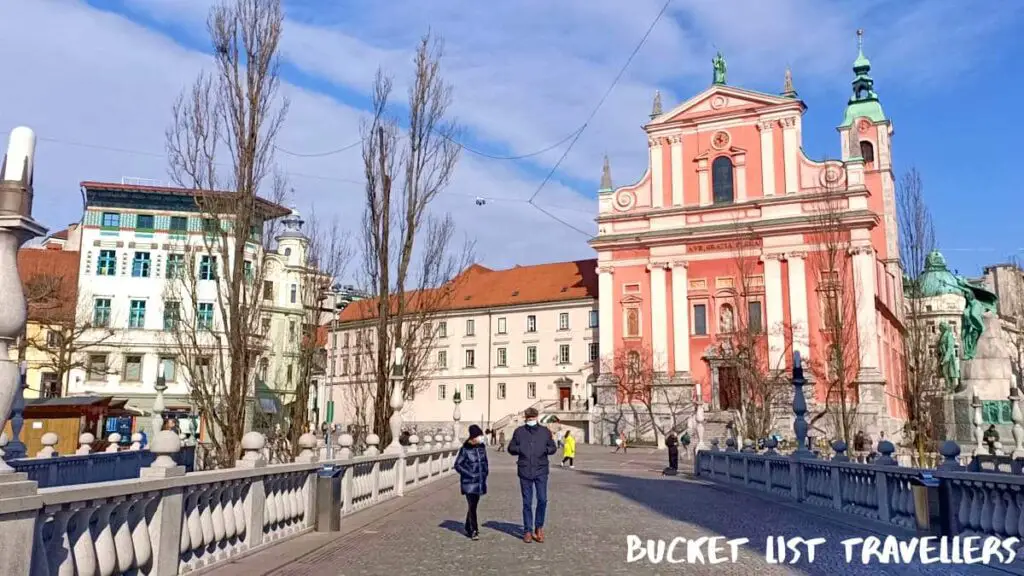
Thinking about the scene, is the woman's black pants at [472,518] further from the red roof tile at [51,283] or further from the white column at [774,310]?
the white column at [774,310]

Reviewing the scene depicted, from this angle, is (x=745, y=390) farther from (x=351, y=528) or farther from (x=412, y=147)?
(x=351, y=528)

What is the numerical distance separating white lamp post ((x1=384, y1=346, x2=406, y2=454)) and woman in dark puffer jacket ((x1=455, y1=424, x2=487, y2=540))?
7214mm

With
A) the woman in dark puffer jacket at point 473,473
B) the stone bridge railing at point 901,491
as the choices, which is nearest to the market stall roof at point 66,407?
the woman in dark puffer jacket at point 473,473

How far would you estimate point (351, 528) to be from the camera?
1133cm

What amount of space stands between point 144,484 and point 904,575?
709 centimetres

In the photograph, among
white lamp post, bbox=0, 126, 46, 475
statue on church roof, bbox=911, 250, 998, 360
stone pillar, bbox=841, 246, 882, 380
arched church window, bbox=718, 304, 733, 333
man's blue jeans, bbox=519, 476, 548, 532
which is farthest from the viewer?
arched church window, bbox=718, 304, 733, 333

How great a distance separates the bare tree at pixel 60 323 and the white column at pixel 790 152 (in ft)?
139

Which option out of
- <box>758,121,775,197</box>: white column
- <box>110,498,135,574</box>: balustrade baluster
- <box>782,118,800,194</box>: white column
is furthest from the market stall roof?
<box>782,118,800,194</box>: white column

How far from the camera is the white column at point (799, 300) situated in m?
49.6

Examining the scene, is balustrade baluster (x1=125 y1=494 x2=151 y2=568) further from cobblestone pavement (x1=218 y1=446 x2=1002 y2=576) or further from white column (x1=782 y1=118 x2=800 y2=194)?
white column (x1=782 y1=118 x2=800 y2=194)

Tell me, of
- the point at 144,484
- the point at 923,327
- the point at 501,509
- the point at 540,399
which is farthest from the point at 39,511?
the point at 540,399

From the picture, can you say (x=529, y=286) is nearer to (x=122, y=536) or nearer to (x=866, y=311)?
(x=866, y=311)

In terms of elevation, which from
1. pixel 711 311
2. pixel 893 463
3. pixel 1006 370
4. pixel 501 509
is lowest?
pixel 501 509

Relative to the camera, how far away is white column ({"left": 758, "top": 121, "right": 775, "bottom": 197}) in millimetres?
52125
